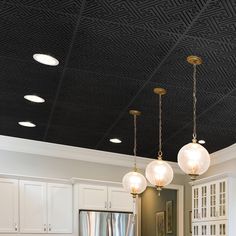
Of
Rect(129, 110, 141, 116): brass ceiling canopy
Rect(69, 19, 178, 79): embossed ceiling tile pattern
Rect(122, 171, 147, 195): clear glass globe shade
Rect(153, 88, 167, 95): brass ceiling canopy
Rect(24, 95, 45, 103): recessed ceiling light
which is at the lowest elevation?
Rect(122, 171, 147, 195): clear glass globe shade

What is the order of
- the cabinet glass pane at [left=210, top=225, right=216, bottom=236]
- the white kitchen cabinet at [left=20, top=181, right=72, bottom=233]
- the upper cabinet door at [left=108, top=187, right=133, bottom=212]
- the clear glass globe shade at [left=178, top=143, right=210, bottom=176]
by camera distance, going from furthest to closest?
the upper cabinet door at [left=108, top=187, right=133, bottom=212]
the white kitchen cabinet at [left=20, top=181, right=72, bottom=233]
the cabinet glass pane at [left=210, top=225, right=216, bottom=236]
the clear glass globe shade at [left=178, top=143, right=210, bottom=176]

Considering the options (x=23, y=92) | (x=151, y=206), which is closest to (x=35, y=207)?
(x=23, y=92)

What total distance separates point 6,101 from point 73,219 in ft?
7.95

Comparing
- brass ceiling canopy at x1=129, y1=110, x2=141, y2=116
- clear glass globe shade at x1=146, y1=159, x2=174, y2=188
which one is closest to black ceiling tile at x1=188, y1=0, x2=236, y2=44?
clear glass globe shade at x1=146, y1=159, x2=174, y2=188

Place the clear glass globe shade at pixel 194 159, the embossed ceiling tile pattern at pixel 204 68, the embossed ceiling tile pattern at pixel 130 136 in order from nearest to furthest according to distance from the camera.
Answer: the embossed ceiling tile pattern at pixel 204 68 < the clear glass globe shade at pixel 194 159 < the embossed ceiling tile pattern at pixel 130 136

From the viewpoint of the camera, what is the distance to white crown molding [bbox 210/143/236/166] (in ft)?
22.4

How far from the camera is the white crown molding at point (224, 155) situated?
682 cm

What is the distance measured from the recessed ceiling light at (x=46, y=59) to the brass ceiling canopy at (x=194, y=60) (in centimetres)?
120

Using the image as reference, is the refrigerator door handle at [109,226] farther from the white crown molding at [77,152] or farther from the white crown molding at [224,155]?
the white crown molding at [224,155]

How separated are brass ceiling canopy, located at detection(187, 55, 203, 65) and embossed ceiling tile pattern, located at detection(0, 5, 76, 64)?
1.02 m

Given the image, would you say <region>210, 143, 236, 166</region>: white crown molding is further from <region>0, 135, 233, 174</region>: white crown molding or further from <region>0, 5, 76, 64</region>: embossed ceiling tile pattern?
<region>0, 5, 76, 64</region>: embossed ceiling tile pattern

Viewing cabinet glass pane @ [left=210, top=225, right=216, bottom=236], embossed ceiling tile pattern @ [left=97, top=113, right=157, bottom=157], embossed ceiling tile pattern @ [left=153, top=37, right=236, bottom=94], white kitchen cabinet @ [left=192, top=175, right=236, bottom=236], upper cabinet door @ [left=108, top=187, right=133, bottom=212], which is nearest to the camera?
embossed ceiling tile pattern @ [left=153, top=37, right=236, bottom=94]

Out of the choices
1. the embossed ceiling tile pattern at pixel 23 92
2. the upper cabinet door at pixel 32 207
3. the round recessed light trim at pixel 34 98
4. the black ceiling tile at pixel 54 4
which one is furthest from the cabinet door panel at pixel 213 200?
the black ceiling tile at pixel 54 4

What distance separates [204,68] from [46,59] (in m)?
1.42
